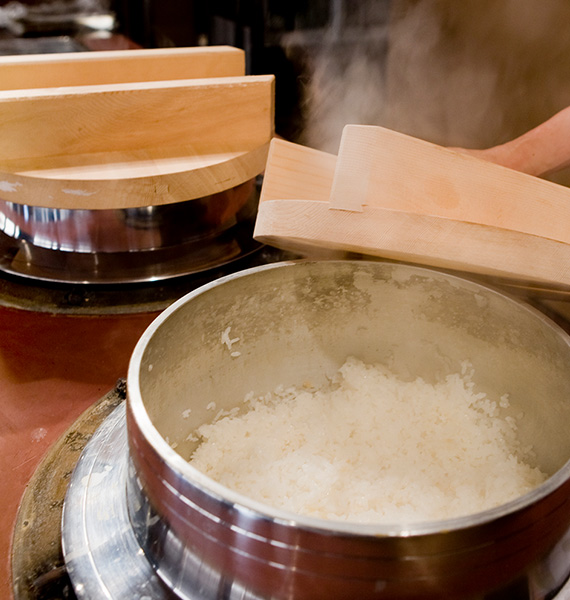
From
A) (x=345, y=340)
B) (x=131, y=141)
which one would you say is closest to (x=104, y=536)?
(x=345, y=340)

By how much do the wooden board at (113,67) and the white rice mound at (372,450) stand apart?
4.13 feet

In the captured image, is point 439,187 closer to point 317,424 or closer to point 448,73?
point 317,424

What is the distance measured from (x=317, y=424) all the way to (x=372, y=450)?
0.15 meters

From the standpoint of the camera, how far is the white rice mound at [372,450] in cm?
107

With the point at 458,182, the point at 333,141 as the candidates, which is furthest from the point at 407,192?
the point at 333,141

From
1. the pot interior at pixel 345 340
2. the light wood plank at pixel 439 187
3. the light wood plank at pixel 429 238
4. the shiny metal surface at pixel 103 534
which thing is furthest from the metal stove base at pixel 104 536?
the light wood plank at pixel 439 187

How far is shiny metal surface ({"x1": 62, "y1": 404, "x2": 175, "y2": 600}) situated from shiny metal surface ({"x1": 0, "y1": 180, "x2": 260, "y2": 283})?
25.9 inches

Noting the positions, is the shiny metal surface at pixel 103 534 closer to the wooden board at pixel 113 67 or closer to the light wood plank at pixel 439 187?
the light wood plank at pixel 439 187

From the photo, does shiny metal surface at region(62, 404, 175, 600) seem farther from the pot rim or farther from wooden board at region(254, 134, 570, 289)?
wooden board at region(254, 134, 570, 289)

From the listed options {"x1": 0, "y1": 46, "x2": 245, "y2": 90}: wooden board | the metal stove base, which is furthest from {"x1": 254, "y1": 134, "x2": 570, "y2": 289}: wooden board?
{"x1": 0, "y1": 46, "x2": 245, "y2": 90}: wooden board

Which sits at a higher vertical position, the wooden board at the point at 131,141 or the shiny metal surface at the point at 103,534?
the wooden board at the point at 131,141

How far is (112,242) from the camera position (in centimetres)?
161

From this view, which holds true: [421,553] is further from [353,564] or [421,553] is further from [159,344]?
[159,344]

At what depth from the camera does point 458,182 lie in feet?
3.28
